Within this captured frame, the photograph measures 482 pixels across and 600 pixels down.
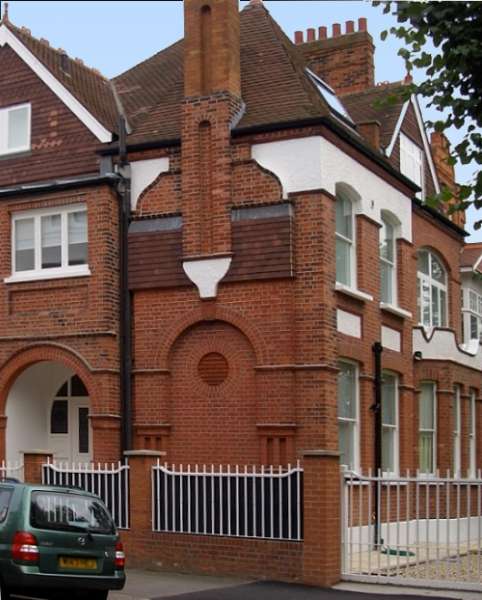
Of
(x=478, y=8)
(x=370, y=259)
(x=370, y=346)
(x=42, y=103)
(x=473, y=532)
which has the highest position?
(x=42, y=103)

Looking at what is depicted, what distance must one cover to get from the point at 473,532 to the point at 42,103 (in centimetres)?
1274

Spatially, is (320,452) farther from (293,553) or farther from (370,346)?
(370,346)

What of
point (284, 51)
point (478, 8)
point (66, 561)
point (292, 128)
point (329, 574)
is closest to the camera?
point (478, 8)

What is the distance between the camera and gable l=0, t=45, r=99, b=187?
70.7 feet

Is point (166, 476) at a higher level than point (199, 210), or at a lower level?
lower

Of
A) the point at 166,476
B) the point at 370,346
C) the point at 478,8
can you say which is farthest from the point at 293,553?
the point at 478,8

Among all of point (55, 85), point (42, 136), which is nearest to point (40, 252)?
point (42, 136)

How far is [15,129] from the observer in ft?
73.9

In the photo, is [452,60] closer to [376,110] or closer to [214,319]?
[214,319]

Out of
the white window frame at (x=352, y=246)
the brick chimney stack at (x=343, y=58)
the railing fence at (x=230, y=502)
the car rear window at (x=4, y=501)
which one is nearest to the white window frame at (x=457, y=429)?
the white window frame at (x=352, y=246)

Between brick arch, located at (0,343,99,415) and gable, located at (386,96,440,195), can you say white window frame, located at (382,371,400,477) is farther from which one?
brick arch, located at (0,343,99,415)

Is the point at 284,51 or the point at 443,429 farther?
the point at 443,429

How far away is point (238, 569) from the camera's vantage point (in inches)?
674

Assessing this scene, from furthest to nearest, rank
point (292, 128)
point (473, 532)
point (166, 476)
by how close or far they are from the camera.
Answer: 1. point (473, 532)
2. point (292, 128)
3. point (166, 476)
